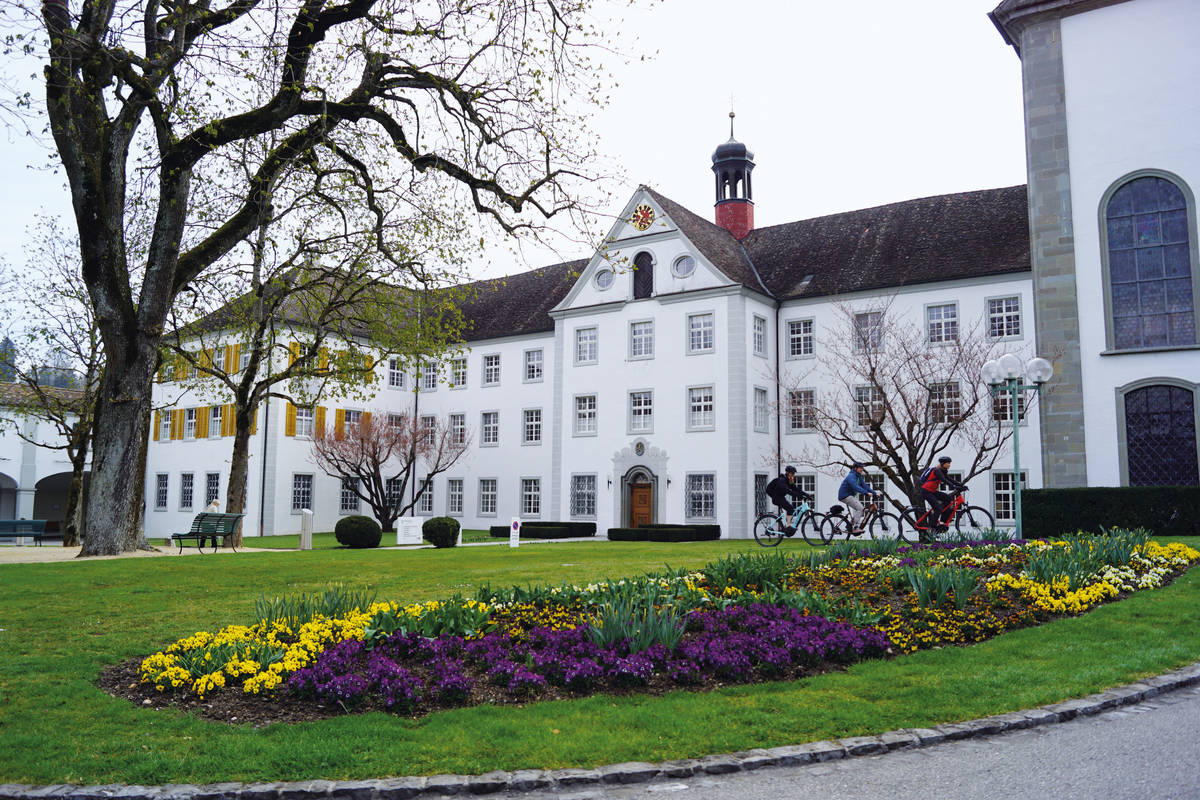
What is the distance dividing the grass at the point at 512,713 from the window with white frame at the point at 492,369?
3246 centimetres

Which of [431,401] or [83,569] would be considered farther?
[431,401]

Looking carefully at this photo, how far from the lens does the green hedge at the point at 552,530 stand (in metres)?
33.8

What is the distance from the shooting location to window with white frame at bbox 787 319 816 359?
34.5 m

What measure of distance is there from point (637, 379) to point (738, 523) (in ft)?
23.9

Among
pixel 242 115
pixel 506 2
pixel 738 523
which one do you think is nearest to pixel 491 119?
pixel 506 2

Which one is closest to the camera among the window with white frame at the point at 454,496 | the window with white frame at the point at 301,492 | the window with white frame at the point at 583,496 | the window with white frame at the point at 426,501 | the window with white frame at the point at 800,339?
the window with white frame at the point at 800,339

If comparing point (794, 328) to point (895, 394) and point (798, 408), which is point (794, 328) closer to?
point (798, 408)

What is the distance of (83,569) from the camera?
14422 mm

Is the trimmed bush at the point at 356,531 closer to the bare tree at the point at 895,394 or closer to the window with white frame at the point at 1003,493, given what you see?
the bare tree at the point at 895,394

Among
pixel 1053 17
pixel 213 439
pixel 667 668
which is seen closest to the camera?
pixel 667 668

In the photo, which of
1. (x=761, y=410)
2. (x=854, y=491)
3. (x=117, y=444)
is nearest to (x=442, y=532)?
(x=117, y=444)

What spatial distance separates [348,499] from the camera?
4225cm

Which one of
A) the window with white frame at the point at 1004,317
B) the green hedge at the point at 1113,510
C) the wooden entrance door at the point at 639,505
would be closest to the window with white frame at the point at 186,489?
the wooden entrance door at the point at 639,505

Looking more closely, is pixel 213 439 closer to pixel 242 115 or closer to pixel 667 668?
pixel 242 115
